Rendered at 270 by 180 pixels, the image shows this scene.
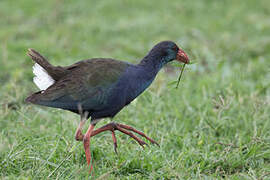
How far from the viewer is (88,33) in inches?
280

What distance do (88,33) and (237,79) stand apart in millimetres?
2748

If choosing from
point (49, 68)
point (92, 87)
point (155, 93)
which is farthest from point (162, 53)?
point (155, 93)

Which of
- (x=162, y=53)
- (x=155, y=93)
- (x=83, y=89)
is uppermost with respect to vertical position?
(x=162, y=53)

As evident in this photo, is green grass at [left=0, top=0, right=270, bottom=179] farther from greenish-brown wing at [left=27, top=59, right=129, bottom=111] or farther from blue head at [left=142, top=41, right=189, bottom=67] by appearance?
blue head at [left=142, top=41, right=189, bottom=67]

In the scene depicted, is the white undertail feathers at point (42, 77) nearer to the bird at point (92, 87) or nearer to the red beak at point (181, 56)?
the bird at point (92, 87)

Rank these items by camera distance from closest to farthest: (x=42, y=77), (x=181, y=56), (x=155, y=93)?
(x=42, y=77)
(x=181, y=56)
(x=155, y=93)

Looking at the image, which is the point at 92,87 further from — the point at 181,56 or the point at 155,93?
the point at 155,93

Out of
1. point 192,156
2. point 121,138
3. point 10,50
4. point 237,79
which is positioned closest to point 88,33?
point 10,50

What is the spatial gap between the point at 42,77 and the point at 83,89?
1.23 feet

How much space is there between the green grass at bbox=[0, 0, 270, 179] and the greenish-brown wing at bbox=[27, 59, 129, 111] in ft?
1.16

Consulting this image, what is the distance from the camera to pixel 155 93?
4672 millimetres

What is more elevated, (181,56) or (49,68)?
(49,68)

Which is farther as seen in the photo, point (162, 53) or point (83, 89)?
point (162, 53)

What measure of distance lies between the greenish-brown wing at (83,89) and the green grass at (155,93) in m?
0.35
